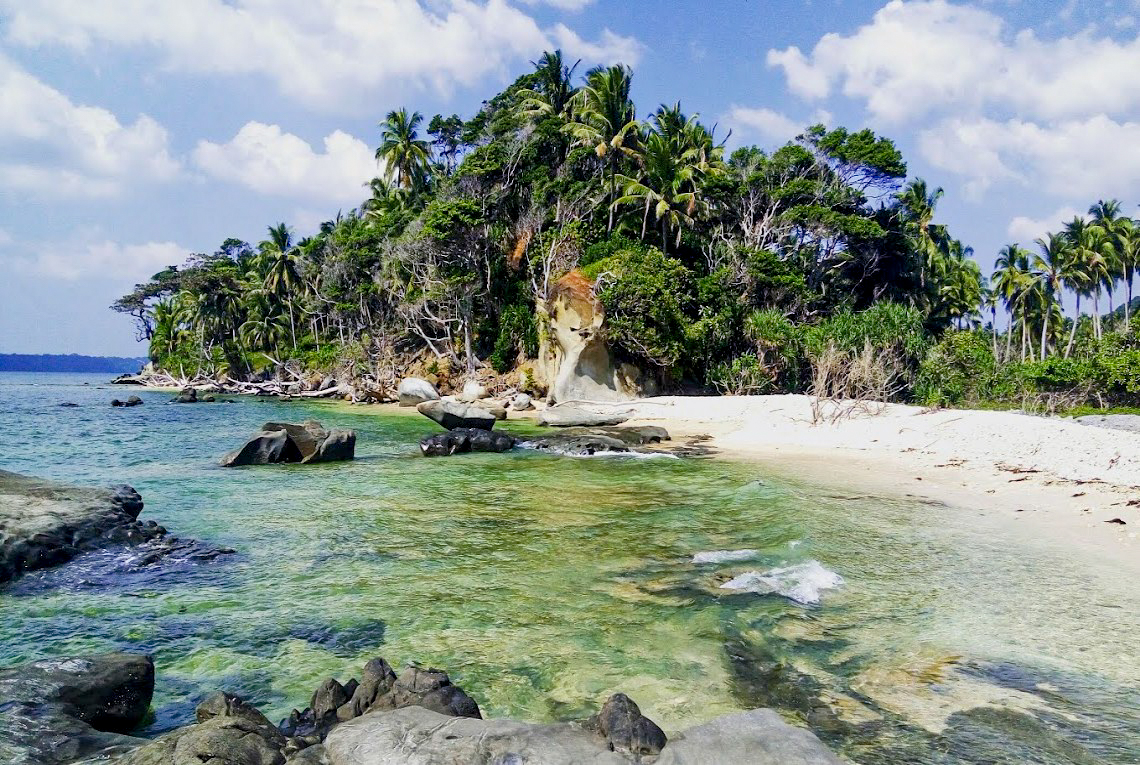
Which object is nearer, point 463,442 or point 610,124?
point 463,442

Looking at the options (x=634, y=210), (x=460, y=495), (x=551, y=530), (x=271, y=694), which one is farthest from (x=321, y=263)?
(x=271, y=694)

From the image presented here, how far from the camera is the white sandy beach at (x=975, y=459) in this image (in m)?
11.4

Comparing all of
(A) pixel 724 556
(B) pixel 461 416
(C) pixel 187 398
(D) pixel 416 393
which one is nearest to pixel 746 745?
(A) pixel 724 556

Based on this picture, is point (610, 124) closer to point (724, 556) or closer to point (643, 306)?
point (643, 306)

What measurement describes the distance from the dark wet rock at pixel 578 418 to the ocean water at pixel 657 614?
1447cm

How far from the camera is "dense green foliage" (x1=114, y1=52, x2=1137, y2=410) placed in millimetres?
33500

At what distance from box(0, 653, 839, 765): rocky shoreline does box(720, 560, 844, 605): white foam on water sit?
400 centimetres

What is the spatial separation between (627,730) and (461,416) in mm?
21436

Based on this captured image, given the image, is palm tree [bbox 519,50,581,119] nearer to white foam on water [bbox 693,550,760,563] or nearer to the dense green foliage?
the dense green foliage

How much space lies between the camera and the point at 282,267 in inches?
2325

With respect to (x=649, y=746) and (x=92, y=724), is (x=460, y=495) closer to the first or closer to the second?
(x=92, y=724)

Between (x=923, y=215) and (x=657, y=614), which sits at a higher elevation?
(x=923, y=215)

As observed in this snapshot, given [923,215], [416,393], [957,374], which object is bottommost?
[416,393]

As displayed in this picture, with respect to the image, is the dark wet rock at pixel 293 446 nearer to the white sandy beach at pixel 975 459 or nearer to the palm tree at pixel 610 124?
the white sandy beach at pixel 975 459
